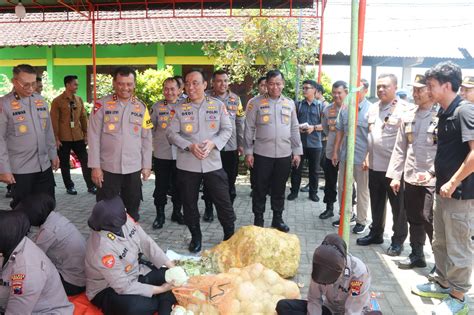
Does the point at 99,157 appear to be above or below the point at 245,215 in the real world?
above

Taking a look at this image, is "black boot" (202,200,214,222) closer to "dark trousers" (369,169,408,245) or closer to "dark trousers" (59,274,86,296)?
"dark trousers" (369,169,408,245)

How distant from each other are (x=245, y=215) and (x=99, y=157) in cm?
245

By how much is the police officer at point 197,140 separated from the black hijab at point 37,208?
4.80 feet

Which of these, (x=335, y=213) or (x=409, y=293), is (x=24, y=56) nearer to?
(x=335, y=213)

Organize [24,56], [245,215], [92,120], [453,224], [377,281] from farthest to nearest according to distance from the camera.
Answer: [24,56]
[245,215]
[92,120]
[377,281]
[453,224]

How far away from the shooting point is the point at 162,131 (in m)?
5.17

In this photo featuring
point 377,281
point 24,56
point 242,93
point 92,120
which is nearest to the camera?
point 377,281

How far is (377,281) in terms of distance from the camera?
3.73m

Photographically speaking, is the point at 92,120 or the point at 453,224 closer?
the point at 453,224

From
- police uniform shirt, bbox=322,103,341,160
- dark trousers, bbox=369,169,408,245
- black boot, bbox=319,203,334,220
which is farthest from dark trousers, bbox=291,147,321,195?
dark trousers, bbox=369,169,408,245

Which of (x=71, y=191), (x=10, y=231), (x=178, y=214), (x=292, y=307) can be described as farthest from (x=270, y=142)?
(x=71, y=191)

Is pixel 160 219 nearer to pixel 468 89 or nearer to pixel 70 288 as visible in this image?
pixel 70 288

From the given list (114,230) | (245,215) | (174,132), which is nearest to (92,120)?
(174,132)

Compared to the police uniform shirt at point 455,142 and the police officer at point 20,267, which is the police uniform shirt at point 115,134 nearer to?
the police officer at point 20,267
